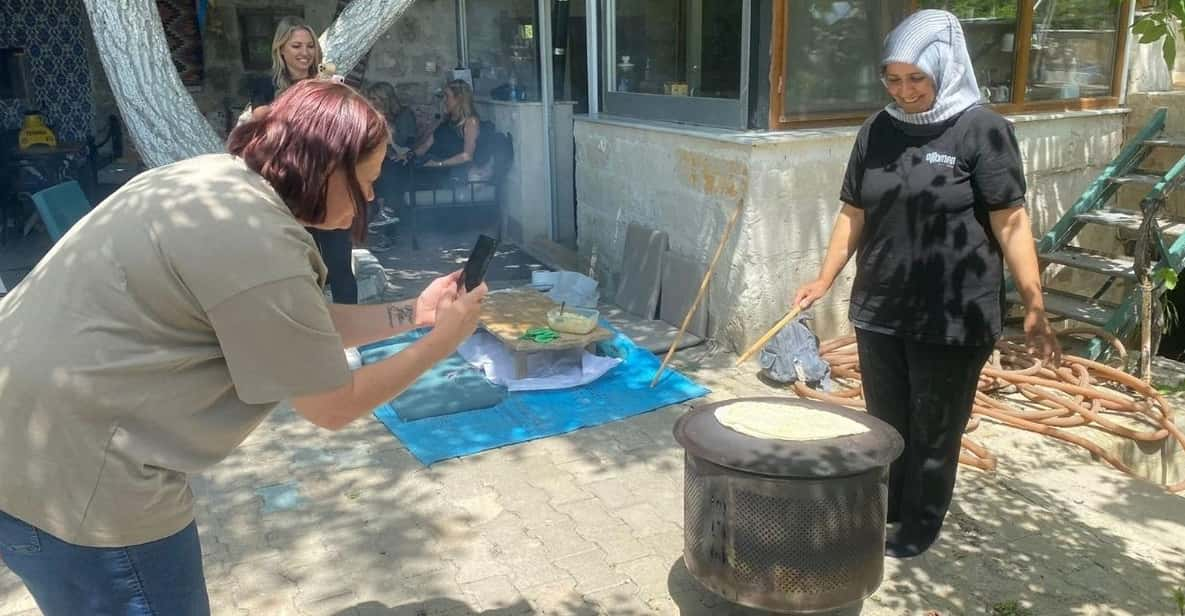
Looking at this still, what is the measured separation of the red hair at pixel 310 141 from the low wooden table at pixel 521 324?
305 cm

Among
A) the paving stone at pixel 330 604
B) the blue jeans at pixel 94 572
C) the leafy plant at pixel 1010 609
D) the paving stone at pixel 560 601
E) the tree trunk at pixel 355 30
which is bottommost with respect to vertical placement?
the leafy plant at pixel 1010 609

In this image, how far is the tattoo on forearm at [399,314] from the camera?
2254mm

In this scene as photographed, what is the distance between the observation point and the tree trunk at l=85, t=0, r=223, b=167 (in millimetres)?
5004

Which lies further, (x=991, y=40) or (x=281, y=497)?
(x=991, y=40)

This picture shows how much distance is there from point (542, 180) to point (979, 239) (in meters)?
5.91

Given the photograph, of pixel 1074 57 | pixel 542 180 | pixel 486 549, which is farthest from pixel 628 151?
pixel 486 549

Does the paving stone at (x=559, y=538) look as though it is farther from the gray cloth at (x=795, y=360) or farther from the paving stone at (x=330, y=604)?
the gray cloth at (x=795, y=360)

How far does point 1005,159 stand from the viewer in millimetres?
2838

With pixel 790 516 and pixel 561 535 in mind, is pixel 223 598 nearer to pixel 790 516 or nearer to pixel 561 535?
pixel 561 535

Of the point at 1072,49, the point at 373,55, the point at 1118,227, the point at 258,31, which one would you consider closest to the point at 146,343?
the point at 1118,227

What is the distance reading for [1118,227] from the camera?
5707 mm

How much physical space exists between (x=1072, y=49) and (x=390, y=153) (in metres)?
5.91

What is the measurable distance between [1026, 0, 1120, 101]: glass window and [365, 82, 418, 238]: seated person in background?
4908 mm

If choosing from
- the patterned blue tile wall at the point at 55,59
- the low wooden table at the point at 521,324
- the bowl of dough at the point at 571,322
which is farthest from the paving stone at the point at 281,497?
the patterned blue tile wall at the point at 55,59
